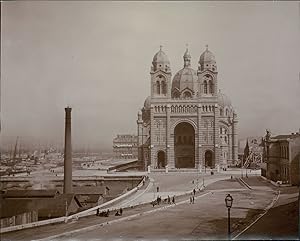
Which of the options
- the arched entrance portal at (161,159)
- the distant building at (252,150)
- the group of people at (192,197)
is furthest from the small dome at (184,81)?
the group of people at (192,197)

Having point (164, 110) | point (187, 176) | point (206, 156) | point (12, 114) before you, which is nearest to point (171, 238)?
point (12, 114)

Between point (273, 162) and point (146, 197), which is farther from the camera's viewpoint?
point (146, 197)

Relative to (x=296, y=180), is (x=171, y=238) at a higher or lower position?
lower

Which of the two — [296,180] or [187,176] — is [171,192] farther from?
[296,180]

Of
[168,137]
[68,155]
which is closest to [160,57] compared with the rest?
[68,155]

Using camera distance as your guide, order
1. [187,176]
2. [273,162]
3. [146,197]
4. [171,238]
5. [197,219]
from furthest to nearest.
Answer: [187,176] → [146,197] → [273,162] → [197,219] → [171,238]

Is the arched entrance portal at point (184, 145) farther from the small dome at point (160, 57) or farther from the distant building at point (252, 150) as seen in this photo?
the small dome at point (160, 57)

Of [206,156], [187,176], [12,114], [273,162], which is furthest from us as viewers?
[206,156]


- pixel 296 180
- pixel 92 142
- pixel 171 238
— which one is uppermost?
pixel 92 142
